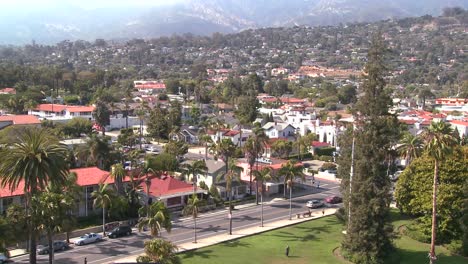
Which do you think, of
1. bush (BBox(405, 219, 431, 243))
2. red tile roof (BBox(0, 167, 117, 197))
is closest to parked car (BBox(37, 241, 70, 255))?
red tile roof (BBox(0, 167, 117, 197))

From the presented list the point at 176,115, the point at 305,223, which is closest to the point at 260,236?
the point at 305,223

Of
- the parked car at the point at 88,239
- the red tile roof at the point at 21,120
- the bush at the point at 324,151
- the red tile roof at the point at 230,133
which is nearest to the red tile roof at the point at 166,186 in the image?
the parked car at the point at 88,239

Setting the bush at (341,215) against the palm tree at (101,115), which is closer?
the bush at (341,215)

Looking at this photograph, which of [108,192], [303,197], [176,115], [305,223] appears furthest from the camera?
[176,115]

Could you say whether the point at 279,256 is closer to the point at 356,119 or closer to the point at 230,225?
the point at 230,225

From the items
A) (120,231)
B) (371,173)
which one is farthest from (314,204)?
(120,231)

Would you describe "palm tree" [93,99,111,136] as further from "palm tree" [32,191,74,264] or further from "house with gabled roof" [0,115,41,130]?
"palm tree" [32,191,74,264]

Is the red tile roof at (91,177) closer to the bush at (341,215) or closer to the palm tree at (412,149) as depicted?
the bush at (341,215)
